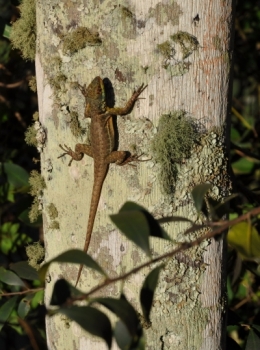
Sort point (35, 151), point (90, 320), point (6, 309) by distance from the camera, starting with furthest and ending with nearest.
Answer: point (35, 151) < point (6, 309) < point (90, 320)

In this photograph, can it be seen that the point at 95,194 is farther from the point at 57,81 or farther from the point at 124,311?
the point at 124,311

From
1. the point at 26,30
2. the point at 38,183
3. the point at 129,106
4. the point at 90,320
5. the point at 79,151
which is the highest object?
the point at 26,30

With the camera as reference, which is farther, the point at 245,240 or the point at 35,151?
the point at 35,151

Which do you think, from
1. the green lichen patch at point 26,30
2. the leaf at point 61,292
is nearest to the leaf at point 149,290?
the leaf at point 61,292

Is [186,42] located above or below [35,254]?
above

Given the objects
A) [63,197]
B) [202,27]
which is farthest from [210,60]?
[63,197]

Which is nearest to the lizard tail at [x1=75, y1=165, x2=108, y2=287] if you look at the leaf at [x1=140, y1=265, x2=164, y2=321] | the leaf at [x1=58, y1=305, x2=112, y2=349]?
the leaf at [x1=140, y1=265, x2=164, y2=321]

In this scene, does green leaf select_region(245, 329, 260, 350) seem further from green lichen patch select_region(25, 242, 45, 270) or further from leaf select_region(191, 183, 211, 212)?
leaf select_region(191, 183, 211, 212)

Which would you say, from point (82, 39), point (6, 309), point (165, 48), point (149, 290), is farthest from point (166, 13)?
point (6, 309)
